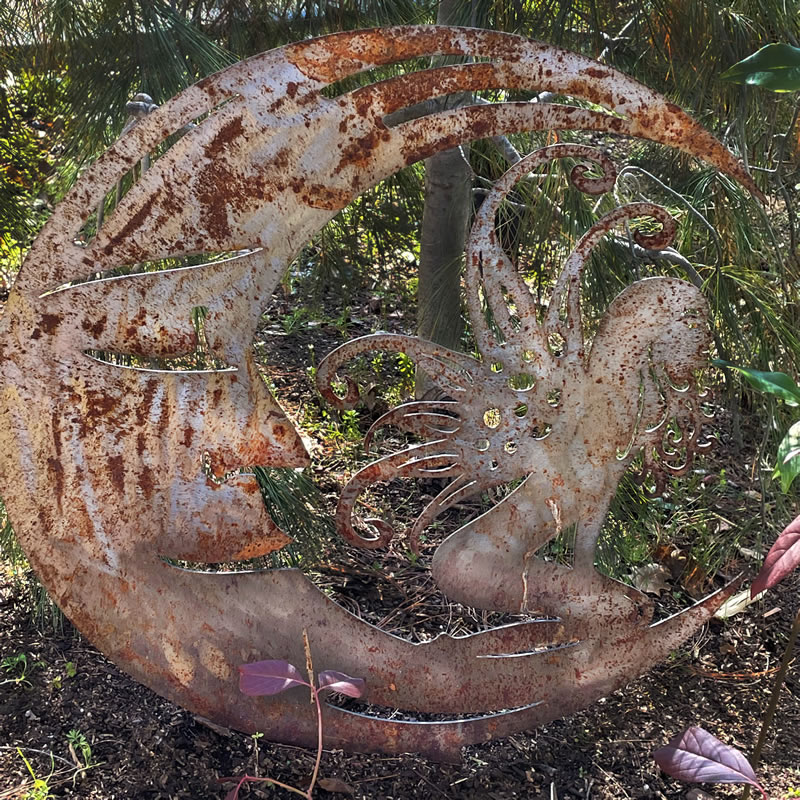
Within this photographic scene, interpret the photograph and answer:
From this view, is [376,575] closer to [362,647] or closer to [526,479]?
[362,647]

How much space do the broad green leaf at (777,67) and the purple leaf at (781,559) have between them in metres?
0.65

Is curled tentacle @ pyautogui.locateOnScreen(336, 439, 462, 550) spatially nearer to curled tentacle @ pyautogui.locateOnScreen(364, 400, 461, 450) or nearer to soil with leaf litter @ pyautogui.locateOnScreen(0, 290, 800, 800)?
curled tentacle @ pyautogui.locateOnScreen(364, 400, 461, 450)

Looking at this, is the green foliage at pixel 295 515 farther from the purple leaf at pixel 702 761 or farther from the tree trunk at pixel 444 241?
Result: the purple leaf at pixel 702 761

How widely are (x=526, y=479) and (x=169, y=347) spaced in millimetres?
595

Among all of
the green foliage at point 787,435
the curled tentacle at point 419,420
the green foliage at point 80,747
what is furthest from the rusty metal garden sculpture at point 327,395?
the green foliage at point 80,747

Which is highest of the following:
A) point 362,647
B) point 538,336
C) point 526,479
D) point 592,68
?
point 592,68

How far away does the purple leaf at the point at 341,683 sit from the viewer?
138cm

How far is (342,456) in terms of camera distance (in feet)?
8.52

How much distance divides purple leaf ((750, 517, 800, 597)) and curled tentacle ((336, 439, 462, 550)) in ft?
1.55

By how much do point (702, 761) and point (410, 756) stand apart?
55 centimetres

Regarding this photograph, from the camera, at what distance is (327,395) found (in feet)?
4.59

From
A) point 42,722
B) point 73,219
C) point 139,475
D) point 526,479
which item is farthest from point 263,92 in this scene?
point 42,722

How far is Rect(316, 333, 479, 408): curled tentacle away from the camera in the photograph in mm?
1392

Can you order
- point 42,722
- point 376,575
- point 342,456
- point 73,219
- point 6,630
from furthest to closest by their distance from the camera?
1. point 342,456
2. point 376,575
3. point 6,630
4. point 42,722
5. point 73,219
